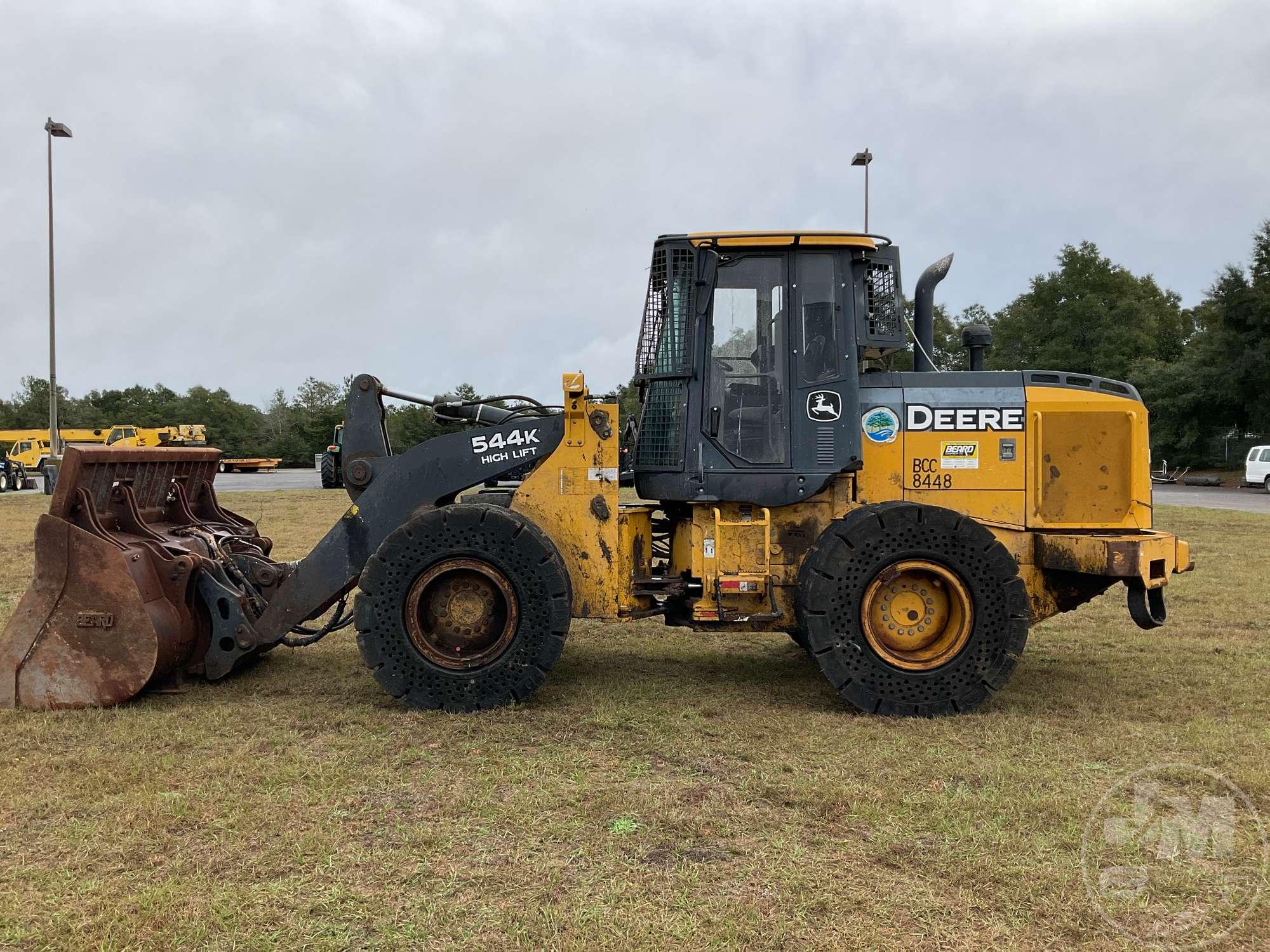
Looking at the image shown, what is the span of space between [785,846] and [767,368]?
9.74 ft

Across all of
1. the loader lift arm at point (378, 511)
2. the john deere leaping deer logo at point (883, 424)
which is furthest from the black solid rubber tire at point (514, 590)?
the john deere leaping deer logo at point (883, 424)

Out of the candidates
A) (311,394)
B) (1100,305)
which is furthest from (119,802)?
(311,394)

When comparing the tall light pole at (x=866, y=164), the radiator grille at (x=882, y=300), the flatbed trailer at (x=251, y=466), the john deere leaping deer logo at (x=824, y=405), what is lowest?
the john deere leaping deer logo at (x=824, y=405)

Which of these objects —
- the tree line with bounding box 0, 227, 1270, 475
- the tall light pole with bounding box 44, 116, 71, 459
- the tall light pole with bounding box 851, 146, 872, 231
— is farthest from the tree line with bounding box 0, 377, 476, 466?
the tall light pole with bounding box 851, 146, 872, 231

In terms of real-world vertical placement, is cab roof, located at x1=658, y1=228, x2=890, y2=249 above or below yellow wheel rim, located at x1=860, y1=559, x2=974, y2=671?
above

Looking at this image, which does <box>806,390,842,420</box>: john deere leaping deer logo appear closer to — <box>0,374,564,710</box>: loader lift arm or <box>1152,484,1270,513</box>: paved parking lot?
<box>0,374,564,710</box>: loader lift arm

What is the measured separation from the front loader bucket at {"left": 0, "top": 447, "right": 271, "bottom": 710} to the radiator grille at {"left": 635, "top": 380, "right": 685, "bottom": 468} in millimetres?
2912

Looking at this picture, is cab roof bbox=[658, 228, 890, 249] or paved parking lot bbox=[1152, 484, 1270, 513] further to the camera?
paved parking lot bbox=[1152, 484, 1270, 513]

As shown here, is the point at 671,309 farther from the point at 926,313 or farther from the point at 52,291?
the point at 52,291

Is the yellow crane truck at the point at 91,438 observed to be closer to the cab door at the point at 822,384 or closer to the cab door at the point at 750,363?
the cab door at the point at 750,363

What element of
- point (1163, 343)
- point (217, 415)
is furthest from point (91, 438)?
point (1163, 343)

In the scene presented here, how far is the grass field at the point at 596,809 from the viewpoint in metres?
3.18

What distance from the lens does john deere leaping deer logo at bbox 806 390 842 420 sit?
5.76 m
